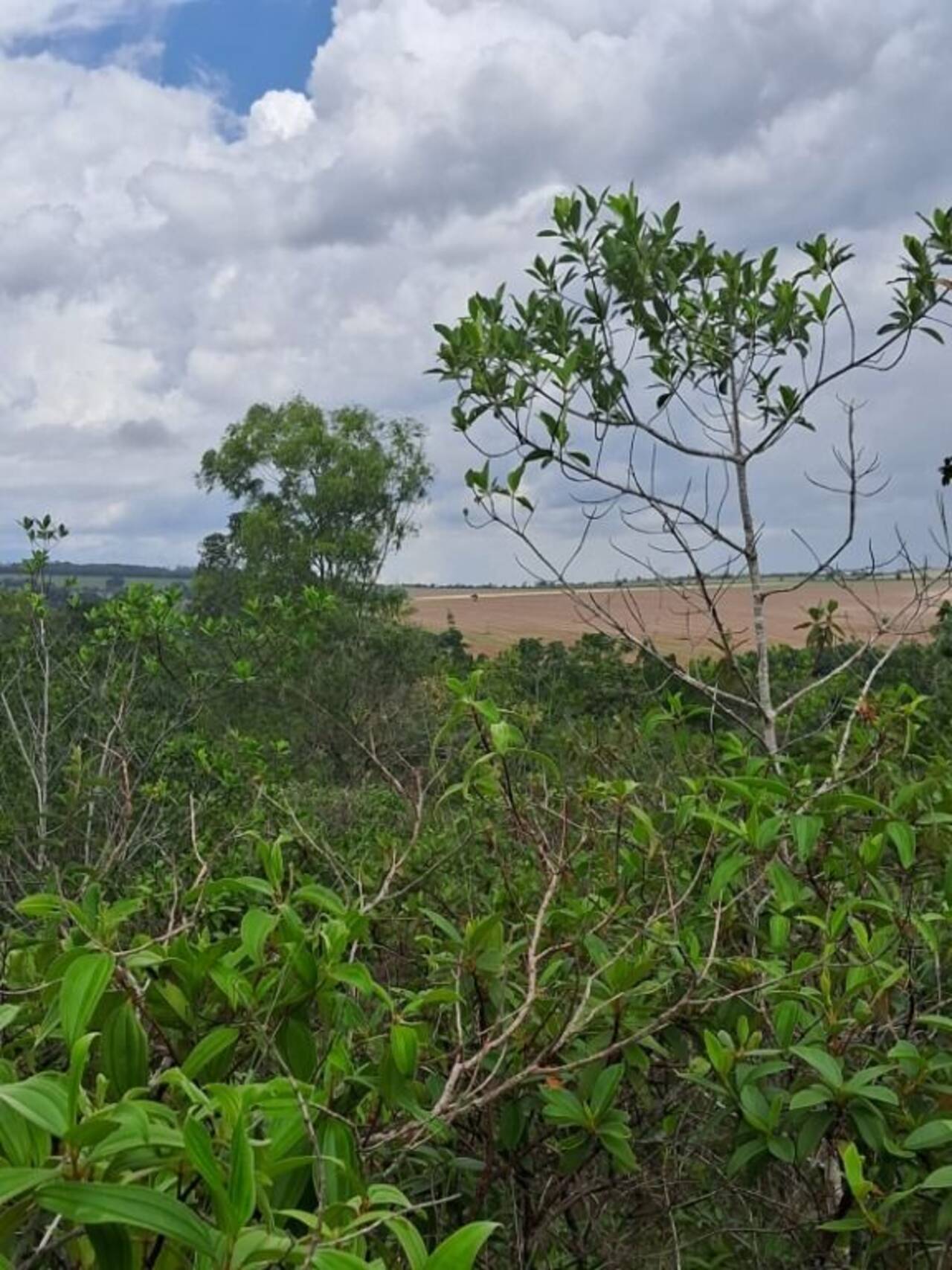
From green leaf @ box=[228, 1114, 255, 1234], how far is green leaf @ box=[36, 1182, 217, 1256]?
1.4 inches

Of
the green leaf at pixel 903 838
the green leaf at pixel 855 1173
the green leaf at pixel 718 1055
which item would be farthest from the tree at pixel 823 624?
the green leaf at pixel 855 1173

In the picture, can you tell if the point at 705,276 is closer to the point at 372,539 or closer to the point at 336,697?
the point at 336,697

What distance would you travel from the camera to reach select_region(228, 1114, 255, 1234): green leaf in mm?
1047

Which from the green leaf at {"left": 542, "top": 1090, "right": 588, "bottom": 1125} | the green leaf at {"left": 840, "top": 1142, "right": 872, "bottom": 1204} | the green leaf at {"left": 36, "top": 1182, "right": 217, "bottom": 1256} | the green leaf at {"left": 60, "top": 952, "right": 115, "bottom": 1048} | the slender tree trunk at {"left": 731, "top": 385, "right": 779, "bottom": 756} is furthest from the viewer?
the slender tree trunk at {"left": 731, "top": 385, "right": 779, "bottom": 756}

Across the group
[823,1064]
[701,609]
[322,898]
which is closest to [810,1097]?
[823,1064]

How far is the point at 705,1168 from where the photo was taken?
93.6 inches

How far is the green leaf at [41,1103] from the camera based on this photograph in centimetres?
104

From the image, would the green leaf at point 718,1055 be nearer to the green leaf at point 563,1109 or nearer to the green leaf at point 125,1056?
the green leaf at point 563,1109

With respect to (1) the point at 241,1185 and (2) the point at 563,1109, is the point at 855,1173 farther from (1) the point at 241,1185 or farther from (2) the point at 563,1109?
(1) the point at 241,1185

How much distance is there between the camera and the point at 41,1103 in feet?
3.51

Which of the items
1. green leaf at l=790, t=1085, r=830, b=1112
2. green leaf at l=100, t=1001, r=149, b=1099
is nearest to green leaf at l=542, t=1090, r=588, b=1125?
green leaf at l=790, t=1085, r=830, b=1112

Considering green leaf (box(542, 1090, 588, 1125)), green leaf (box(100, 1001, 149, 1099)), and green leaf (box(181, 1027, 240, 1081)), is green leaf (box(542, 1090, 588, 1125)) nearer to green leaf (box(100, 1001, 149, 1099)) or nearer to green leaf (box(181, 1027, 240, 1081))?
green leaf (box(181, 1027, 240, 1081))

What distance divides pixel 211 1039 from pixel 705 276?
3.37 meters

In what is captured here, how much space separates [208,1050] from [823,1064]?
96 centimetres
